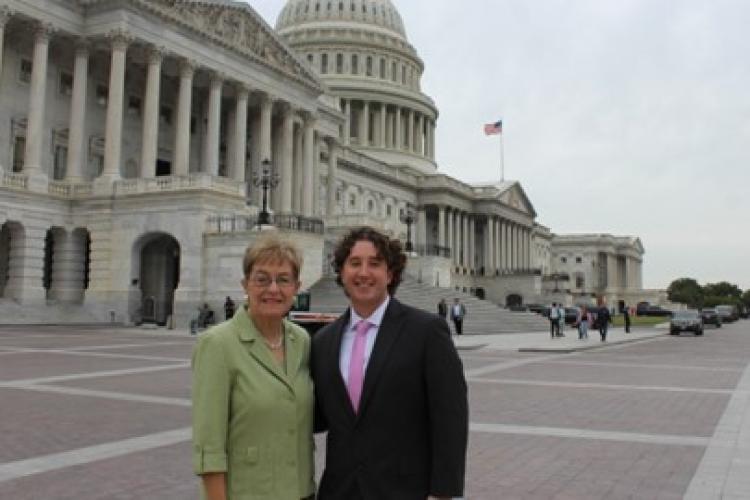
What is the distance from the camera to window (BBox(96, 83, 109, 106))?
163 ft

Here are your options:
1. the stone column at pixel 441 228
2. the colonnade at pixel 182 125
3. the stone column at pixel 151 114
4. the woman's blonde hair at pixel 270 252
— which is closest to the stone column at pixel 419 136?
the stone column at pixel 441 228

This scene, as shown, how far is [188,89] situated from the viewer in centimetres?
4962

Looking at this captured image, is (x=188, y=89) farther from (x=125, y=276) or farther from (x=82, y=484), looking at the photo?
(x=82, y=484)

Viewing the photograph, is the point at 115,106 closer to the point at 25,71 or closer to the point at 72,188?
the point at 72,188

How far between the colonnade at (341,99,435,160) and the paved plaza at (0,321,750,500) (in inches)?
3429

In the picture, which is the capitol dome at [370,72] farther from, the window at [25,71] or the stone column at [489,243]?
the window at [25,71]

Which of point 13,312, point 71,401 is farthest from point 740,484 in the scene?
point 13,312

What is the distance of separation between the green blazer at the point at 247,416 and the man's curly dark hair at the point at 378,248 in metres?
0.64

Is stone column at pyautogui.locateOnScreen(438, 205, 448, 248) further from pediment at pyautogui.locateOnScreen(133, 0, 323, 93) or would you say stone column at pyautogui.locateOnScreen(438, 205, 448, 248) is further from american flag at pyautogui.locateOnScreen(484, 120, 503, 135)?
pediment at pyautogui.locateOnScreen(133, 0, 323, 93)

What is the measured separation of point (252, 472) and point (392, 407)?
699 millimetres

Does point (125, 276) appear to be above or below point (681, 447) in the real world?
above

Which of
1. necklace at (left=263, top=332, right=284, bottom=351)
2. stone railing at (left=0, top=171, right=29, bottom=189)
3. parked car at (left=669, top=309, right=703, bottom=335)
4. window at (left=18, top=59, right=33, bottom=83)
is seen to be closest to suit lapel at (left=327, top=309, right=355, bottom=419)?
necklace at (left=263, top=332, right=284, bottom=351)

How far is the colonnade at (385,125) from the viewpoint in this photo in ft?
351

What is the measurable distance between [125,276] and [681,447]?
37005 millimetres
